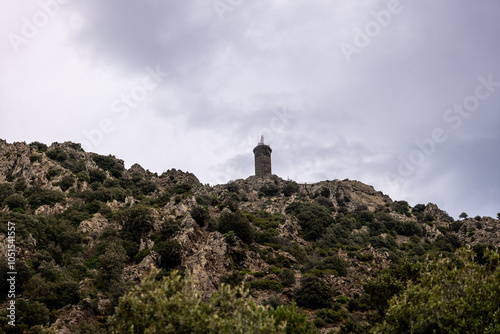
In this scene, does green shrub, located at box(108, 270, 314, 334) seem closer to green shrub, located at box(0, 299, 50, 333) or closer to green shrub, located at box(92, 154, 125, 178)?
green shrub, located at box(0, 299, 50, 333)

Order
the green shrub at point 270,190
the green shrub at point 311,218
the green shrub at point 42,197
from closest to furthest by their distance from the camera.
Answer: the green shrub at point 42,197 → the green shrub at point 311,218 → the green shrub at point 270,190

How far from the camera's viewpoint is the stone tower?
120m

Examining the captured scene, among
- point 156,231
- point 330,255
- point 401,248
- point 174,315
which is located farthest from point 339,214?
point 174,315

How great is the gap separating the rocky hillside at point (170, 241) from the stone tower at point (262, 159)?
28.0m

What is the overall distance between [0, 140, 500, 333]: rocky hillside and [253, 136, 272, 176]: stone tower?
28002 mm

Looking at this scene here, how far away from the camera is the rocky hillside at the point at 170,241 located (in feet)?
123

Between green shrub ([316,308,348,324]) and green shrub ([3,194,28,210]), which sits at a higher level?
green shrub ([3,194,28,210])

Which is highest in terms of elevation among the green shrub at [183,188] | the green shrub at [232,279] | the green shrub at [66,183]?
the green shrub at [183,188]

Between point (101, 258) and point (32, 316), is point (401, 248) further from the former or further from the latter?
point (32, 316)

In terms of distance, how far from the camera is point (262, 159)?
396 feet

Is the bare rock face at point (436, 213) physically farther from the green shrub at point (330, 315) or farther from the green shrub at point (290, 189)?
the green shrub at point (330, 315)

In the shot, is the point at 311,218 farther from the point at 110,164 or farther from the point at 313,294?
the point at 110,164

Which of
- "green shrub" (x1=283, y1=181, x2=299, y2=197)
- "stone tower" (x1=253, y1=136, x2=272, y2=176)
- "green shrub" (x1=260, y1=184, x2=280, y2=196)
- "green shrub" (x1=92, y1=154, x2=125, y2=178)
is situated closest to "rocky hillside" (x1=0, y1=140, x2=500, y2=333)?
"green shrub" (x1=92, y1=154, x2=125, y2=178)

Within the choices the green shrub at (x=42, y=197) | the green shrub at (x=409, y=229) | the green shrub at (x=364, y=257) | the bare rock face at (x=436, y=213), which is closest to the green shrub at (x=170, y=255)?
the green shrub at (x=42, y=197)
